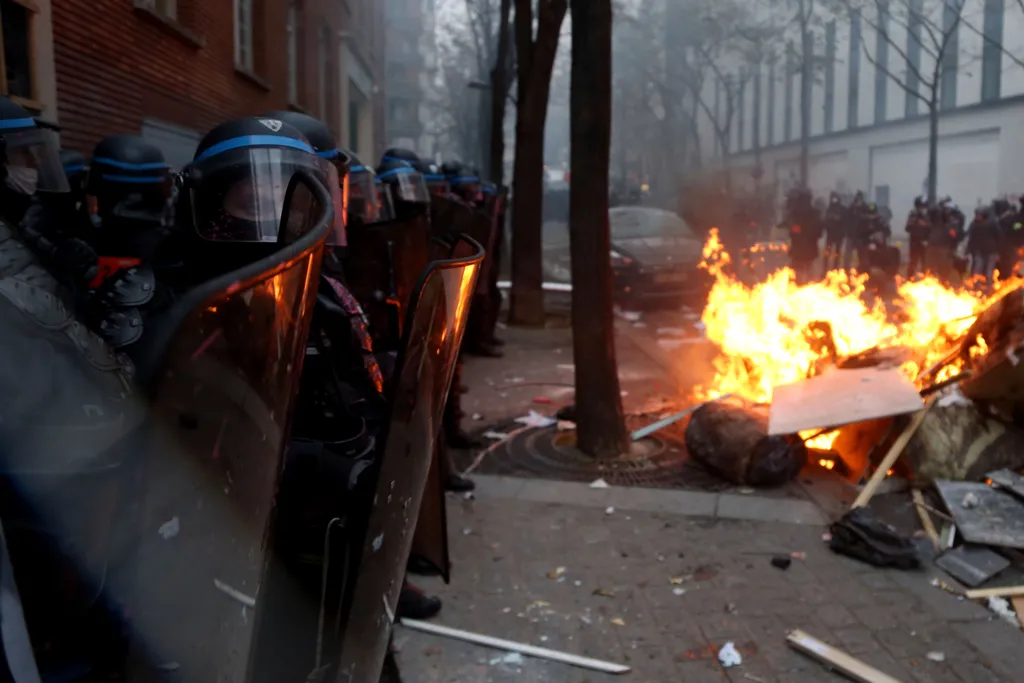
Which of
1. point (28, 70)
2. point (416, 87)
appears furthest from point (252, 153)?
point (416, 87)

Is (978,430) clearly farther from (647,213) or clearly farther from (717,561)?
(647,213)

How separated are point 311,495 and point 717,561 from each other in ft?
8.91

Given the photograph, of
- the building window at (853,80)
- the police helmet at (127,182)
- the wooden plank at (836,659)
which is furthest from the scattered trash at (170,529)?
the building window at (853,80)

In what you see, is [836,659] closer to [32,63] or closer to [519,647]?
[519,647]

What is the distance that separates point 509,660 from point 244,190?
217 centimetres

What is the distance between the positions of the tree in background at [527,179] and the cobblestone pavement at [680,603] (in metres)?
7.06

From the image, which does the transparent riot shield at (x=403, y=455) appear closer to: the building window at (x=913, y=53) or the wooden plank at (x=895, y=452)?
the wooden plank at (x=895, y=452)

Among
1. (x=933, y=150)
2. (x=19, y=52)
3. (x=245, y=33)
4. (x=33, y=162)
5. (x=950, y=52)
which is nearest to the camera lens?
(x=33, y=162)

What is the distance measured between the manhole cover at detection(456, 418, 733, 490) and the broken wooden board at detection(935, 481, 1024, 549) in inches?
49.7

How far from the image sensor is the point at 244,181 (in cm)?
205

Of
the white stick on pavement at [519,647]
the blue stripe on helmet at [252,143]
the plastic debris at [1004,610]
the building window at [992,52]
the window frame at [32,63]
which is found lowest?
the white stick on pavement at [519,647]

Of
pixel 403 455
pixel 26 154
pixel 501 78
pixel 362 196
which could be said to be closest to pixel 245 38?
pixel 501 78

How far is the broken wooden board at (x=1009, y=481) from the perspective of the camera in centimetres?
451

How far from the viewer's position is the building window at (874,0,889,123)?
74.1 feet
